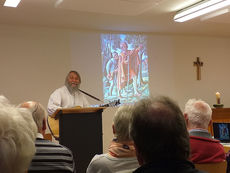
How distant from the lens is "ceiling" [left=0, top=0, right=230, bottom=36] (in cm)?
444

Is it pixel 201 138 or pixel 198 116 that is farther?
pixel 198 116

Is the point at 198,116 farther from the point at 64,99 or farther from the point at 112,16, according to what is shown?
the point at 112,16

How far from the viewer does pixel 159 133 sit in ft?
3.74

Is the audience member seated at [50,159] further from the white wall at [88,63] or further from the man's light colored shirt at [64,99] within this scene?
the white wall at [88,63]

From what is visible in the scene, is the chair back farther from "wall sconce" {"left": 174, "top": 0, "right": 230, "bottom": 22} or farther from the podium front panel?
"wall sconce" {"left": 174, "top": 0, "right": 230, "bottom": 22}

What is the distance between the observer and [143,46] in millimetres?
7211

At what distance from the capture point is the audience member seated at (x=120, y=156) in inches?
72.6

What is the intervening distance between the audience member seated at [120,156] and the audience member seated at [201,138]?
0.55 meters

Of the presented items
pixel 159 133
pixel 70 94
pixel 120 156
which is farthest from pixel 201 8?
pixel 159 133

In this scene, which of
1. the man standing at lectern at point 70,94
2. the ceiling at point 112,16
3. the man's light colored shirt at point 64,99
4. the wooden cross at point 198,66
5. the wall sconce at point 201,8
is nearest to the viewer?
the ceiling at point 112,16

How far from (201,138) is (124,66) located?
15.9ft

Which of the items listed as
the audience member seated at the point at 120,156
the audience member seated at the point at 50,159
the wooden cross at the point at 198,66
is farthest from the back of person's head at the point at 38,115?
the wooden cross at the point at 198,66

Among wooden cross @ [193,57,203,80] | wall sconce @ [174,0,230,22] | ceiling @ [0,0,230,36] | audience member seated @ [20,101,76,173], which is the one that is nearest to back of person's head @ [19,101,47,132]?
audience member seated @ [20,101,76,173]

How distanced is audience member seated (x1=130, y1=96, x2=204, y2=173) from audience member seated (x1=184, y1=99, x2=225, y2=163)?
1.08m
